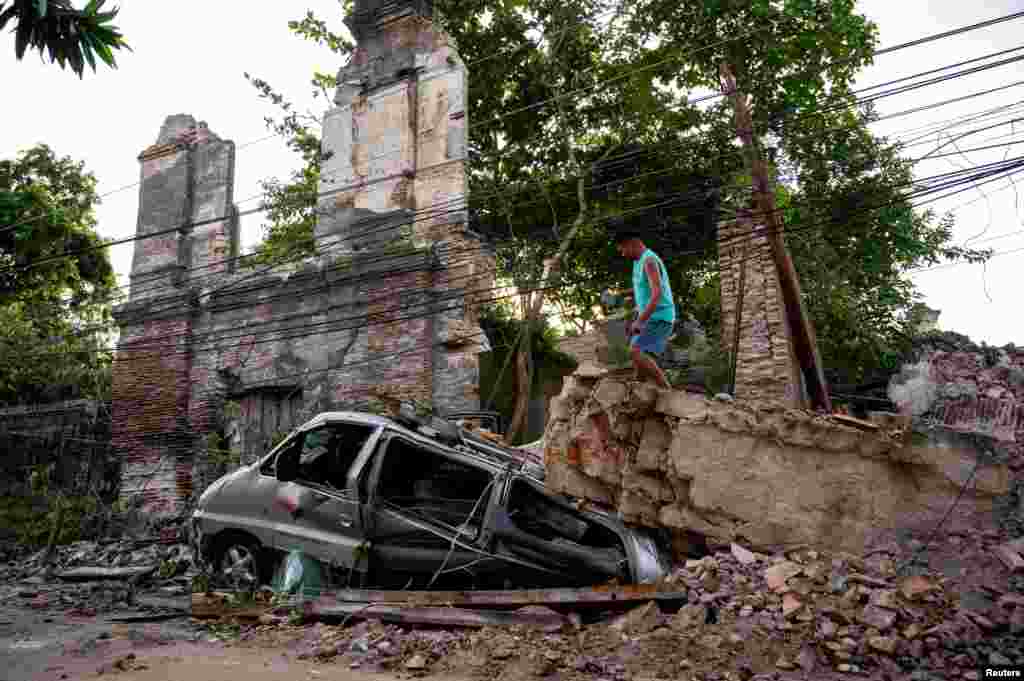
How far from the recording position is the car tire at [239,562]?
5938mm

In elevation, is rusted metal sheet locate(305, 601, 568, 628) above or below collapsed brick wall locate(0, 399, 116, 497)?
below

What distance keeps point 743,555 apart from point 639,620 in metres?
0.94

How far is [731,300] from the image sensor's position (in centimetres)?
991

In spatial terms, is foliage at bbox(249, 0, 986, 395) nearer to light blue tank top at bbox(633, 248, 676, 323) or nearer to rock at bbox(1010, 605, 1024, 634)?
light blue tank top at bbox(633, 248, 676, 323)

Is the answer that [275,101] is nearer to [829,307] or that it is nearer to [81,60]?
[81,60]

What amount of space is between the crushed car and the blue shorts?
1.34 meters

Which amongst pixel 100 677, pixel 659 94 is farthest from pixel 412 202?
pixel 100 677

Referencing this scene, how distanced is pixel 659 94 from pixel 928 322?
6547 mm

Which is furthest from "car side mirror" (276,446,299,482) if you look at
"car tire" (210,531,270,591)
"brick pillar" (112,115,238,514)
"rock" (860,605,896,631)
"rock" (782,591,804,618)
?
"brick pillar" (112,115,238,514)

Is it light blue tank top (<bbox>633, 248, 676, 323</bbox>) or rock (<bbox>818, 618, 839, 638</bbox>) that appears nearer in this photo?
rock (<bbox>818, 618, 839, 638</bbox>)

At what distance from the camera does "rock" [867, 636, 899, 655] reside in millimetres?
3781

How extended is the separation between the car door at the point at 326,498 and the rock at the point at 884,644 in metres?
3.50

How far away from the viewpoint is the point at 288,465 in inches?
239

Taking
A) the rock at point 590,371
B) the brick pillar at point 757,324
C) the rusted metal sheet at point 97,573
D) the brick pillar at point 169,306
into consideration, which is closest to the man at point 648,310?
the rock at point 590,371
